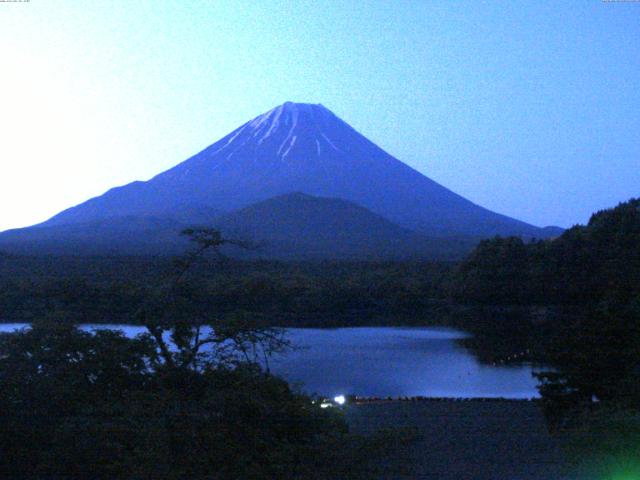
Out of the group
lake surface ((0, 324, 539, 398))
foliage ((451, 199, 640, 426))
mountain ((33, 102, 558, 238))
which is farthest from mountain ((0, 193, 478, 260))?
lake surface ((0, 324, 539, 398))

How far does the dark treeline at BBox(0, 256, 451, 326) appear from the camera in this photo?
7641 mm

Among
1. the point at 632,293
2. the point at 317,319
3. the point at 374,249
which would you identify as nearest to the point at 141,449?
the point at 632,293

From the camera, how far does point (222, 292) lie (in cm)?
847

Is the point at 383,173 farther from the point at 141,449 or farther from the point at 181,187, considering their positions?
the point at 141,449

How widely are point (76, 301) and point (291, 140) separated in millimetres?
49661

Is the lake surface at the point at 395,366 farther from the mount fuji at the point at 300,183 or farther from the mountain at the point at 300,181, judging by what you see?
the mountain at the point at 300,181

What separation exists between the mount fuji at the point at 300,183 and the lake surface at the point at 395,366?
29.9 metres

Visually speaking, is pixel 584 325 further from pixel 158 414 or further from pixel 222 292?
pixel 158 414

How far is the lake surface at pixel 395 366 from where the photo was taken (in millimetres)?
11406

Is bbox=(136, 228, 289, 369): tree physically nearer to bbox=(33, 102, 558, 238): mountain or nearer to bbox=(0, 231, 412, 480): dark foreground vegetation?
bbox=(0, 231, 412, 480): dark foreground vegetation

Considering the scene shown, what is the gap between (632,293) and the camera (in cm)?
789

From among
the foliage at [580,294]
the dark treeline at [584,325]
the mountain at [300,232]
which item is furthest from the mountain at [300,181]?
the dark treeline at [584,325]

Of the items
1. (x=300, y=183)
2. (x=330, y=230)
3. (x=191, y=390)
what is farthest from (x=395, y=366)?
(x=300, y=183)

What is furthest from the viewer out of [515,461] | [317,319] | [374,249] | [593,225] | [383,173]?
[383,173]
